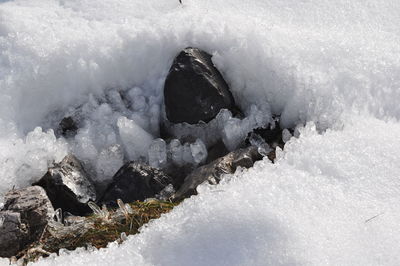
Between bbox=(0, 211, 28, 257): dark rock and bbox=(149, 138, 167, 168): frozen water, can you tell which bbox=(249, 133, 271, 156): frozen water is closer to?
bbox=(149, 138, 167, 168): frozen water

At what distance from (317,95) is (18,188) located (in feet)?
7.05

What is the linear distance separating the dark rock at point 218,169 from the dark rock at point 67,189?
669mm

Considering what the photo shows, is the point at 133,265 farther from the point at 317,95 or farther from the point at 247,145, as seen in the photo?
the point at 317,95

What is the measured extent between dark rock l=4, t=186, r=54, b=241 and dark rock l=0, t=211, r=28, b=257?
0.04 meters

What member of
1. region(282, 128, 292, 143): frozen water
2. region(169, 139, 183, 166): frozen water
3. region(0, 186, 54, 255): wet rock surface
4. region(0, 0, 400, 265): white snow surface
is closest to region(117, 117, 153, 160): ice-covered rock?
region(0, 0, 400, 265): white snow surface

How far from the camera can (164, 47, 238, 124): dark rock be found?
3734 millimetres

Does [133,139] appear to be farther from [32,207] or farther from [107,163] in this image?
[32,207]

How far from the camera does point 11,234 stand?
296cm

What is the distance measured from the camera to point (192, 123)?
379 cm

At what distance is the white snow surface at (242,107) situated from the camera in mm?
2402

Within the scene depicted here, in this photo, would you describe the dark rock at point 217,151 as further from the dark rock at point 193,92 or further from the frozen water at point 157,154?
the frozen water at point 157,154

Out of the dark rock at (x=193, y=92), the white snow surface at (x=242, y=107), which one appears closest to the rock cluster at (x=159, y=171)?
the dark rock at (x=193, y=92)

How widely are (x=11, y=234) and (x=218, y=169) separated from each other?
1283mm

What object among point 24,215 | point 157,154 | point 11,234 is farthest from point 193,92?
point 11,234
